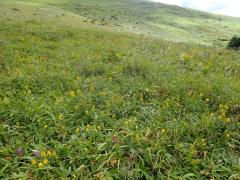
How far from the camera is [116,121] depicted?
5559 mm

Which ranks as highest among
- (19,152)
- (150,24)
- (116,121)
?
(116,121)

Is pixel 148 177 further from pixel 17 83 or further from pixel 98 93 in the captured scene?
pixel 17 83

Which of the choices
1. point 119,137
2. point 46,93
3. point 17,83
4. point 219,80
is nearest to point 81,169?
point 119,137

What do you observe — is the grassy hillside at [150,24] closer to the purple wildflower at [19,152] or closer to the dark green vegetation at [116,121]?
the dark green vegetation at [116,121]

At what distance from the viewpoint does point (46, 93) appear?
6785 mm

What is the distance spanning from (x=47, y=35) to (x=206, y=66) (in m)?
9.85

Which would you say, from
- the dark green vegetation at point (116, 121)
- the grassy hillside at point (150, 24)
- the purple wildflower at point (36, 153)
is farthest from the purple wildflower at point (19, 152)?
the grassy hillside at point (150, 24)

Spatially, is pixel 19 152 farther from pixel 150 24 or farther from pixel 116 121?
pixel 150 24

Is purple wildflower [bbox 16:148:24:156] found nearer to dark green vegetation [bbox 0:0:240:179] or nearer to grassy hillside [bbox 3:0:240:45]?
dark green vegetation [bbox 0:0:240:179]

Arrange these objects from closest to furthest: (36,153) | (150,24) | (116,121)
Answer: (36,153), (116,121), (150,24)

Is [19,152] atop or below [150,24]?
atop

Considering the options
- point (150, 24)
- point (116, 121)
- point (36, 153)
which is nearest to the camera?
point (36, 153)

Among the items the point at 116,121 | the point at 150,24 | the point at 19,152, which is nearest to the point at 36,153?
the point at 19,152

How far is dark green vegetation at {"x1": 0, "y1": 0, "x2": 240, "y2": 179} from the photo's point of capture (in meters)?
4.36
